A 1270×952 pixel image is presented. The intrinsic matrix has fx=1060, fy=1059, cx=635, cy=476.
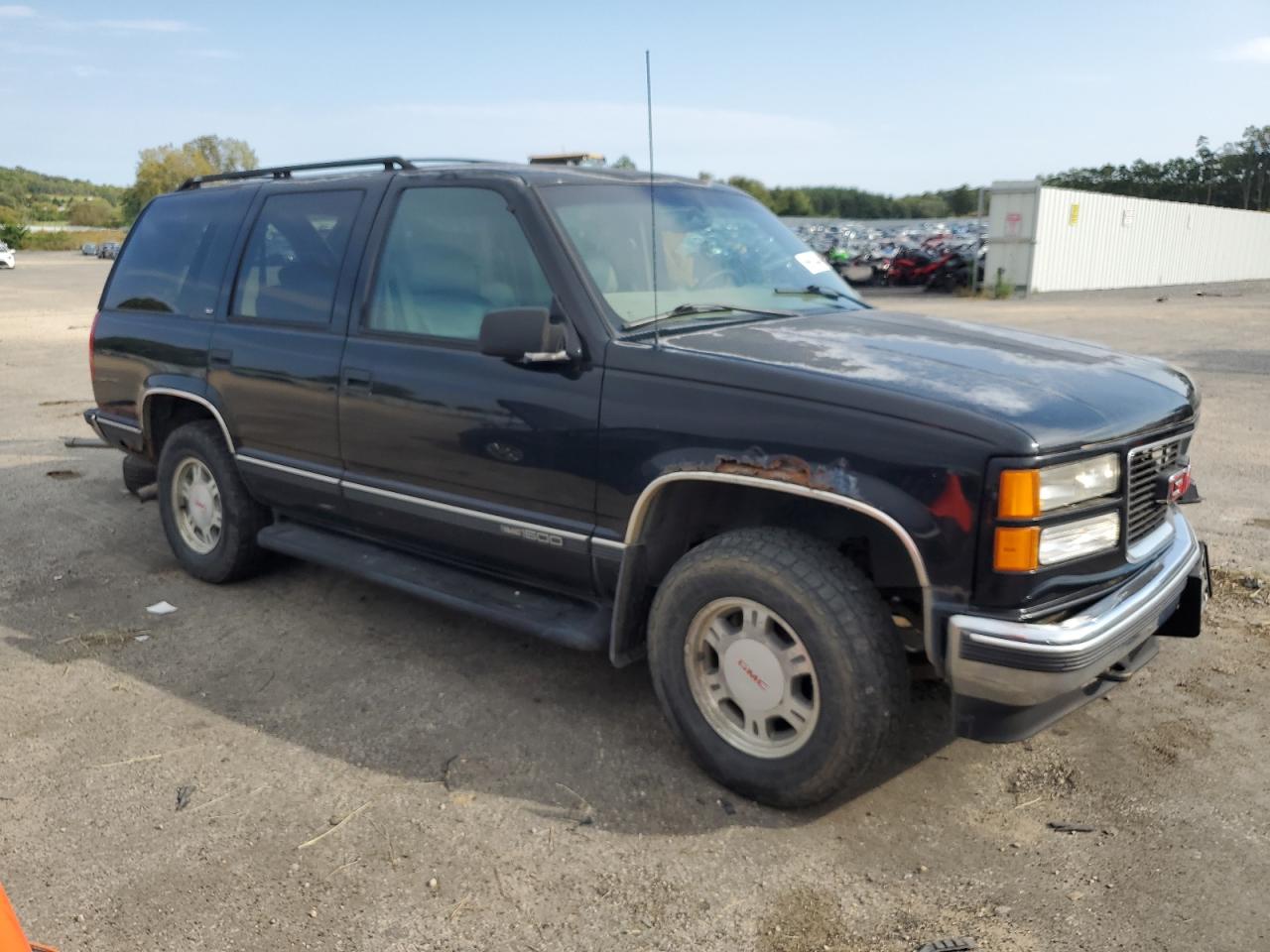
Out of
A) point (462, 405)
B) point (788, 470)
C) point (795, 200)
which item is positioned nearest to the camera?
point (788, 470)

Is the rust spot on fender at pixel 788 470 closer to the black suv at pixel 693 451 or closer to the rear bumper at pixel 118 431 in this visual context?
the black suv at pixel 693 451

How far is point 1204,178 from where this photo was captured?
74625 millimetres

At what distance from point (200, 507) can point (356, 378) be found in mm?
1619

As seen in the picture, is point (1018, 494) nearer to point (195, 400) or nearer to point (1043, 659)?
point (1043, 659)

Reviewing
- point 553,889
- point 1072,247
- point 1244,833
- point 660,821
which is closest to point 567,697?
point 660,821

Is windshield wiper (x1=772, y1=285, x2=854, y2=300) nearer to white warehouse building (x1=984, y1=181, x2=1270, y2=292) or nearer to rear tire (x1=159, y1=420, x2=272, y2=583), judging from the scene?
rear tire (x1=159, y1=420, x2=272, y2=583)

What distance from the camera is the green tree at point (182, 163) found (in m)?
98.6

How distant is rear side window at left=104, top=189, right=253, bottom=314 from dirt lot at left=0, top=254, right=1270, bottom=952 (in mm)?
1512

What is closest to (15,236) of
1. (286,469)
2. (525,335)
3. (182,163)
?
(182,163)

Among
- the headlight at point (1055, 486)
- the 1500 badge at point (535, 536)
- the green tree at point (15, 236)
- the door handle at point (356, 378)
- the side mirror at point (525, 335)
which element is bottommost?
the green tree at point (15, 236)

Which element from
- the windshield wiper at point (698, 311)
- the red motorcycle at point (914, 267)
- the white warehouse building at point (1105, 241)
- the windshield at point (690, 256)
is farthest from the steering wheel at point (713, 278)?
the red motorcycle at point (914, 267)

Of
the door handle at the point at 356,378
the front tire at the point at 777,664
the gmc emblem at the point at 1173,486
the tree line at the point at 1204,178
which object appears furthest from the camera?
the tree line at the point at 1204,178

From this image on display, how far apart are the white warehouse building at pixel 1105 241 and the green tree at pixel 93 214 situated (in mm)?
105543

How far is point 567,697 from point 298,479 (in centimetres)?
159
